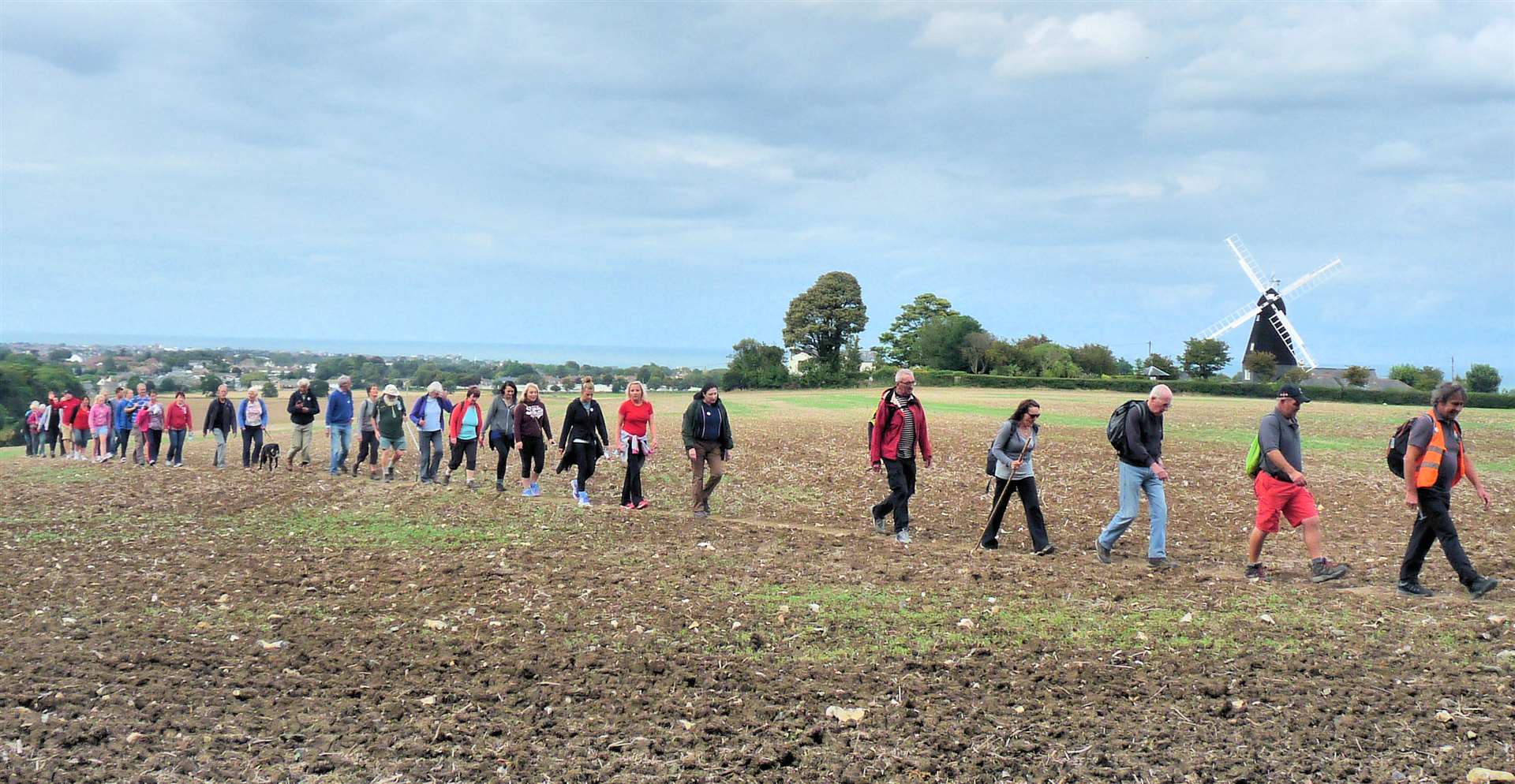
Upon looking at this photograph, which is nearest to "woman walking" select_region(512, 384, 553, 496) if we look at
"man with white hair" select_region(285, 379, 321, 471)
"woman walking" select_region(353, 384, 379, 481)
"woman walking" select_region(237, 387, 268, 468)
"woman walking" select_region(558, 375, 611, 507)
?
"woman walking" select_region(558, 375, 611, 507)

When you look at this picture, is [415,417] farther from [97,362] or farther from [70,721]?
[97,362]

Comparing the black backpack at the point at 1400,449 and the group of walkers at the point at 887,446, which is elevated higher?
the black backpack at the point at 1400,449

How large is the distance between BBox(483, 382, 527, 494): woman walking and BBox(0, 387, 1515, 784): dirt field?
7.19ft

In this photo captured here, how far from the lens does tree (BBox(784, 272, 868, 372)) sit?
97.6m

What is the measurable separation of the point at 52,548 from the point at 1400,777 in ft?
47.5

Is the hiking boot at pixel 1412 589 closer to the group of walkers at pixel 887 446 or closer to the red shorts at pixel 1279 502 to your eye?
the group of walkers at pixel 887 446

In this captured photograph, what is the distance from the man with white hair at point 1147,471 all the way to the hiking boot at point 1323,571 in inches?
55.6

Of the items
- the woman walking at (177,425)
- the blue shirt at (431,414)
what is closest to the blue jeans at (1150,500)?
the blue shirt at (431,414)

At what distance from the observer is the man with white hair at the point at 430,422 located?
1786 cm

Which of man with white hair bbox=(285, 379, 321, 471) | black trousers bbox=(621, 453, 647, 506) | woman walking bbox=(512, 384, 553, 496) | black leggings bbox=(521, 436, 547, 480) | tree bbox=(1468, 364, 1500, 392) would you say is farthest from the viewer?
tree bbox=(1468, 364, 1500, 392)

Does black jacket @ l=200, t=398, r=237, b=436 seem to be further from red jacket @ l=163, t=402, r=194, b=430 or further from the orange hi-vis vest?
the orange hi-vis vest

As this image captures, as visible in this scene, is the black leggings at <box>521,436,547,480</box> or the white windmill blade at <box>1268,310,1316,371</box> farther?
the white windmill blade at <box>1268,310,1316,371</box>

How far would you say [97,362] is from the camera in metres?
101

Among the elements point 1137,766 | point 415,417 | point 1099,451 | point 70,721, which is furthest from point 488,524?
point 1099,451
